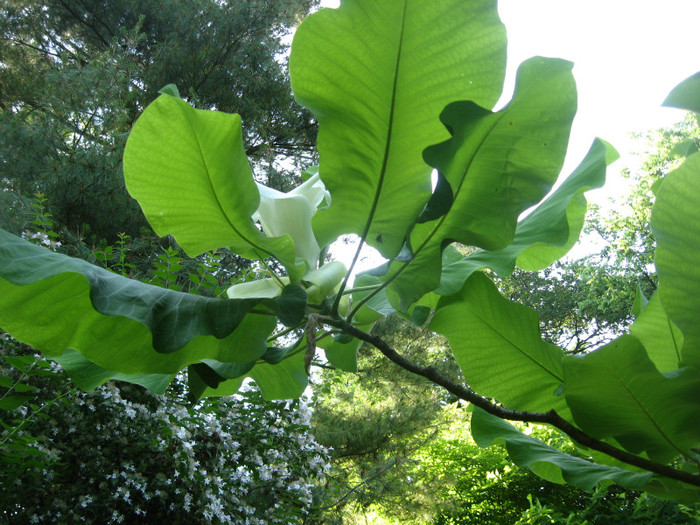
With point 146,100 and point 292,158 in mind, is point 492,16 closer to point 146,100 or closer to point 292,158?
point 146,100

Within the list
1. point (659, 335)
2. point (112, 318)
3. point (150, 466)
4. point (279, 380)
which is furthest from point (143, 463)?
point (659, 335)

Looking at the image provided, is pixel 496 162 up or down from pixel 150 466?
down

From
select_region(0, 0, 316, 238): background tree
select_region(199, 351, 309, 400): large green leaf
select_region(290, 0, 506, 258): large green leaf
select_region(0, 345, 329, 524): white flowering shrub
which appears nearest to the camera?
select_region(290, 0, 506, 258): large green leaf

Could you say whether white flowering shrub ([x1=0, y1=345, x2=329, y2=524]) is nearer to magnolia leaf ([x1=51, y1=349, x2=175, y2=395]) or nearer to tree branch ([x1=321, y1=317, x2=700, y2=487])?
magnolia leaf ([x1=51, y1=349, x2=175, y2=395])

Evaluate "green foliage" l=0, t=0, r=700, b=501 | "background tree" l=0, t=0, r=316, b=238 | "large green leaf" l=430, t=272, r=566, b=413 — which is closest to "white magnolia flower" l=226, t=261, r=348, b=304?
"green foliage" l=0, t=0, r=700, b=501

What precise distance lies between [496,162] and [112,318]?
32 centimetres

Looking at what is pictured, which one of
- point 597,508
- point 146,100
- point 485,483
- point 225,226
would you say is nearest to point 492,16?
point 225,226

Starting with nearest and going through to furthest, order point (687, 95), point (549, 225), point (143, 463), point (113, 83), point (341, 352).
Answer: point (687, 95) < point (549, 225) < point (341, 352) < point (143, 463) < point (113, 83)

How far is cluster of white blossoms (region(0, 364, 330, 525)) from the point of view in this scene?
2.56 metres

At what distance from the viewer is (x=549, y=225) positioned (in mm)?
507

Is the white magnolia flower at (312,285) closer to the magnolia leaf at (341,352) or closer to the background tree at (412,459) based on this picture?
the magnolia leaf at (341,352)

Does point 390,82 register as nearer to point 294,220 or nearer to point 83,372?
point 294,220

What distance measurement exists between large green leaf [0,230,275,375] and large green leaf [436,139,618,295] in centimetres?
19

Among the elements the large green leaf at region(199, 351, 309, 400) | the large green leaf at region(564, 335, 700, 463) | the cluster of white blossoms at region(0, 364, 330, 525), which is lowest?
the large green leaf at region(564, 335, 700, 463)
